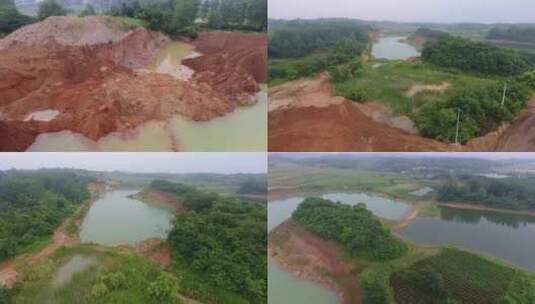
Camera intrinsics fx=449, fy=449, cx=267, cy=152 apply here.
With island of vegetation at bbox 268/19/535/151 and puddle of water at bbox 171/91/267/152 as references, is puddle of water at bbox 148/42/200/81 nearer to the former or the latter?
puddle of water at bbox 171/91/267/152

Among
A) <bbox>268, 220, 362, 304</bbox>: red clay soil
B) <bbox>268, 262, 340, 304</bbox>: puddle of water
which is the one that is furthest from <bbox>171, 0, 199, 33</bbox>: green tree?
<bbox>268, 262, 340, 304</bbox>: puddle of water

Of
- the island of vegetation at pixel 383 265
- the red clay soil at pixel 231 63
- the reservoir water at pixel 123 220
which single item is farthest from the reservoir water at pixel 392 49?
the reservoir water at pixel 123 220

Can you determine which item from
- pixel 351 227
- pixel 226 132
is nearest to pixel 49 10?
pixel 226 132

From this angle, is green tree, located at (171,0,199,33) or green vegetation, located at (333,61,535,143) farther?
green tree, located at (171,0,199,33)

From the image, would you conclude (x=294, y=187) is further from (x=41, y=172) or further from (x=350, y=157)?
(x=41, y=172)

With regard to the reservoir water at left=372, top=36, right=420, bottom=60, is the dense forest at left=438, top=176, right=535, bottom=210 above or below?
below
